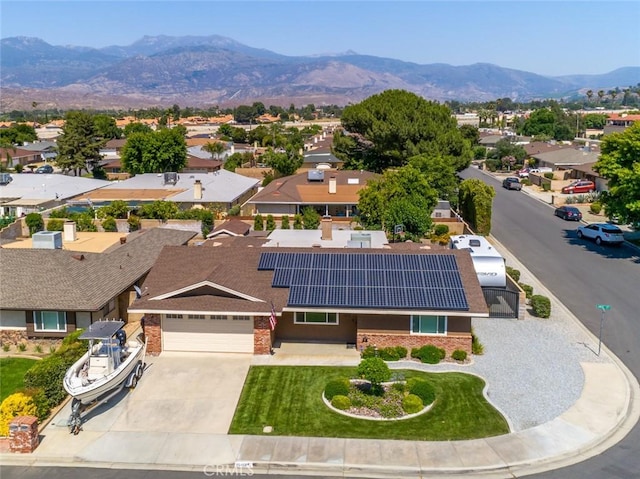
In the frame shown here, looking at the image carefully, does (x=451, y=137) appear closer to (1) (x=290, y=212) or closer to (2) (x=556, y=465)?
(1) (x=290, y=212)

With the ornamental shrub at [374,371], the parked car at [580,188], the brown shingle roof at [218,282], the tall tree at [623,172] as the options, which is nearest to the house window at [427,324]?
the brown shingle roof at [218,282]

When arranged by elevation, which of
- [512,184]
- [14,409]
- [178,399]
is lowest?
[178,399]

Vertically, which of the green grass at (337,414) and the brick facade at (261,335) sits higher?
the brick facade at (261,335)

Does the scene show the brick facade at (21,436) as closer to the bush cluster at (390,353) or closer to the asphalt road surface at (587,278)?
the bush cluster at (390,353)

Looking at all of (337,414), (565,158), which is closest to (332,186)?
(337,414)

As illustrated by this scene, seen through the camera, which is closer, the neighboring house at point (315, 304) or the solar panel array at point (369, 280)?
the neighboring house at point (315, 304)

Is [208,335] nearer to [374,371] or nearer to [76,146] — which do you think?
[374,371]

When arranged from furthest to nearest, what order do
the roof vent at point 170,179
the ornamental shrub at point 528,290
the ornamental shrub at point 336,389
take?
1. the roof vent at point 170,179
2. the ornamental shrub at point 528,290
3. the ornamental shrub at point 336,389
